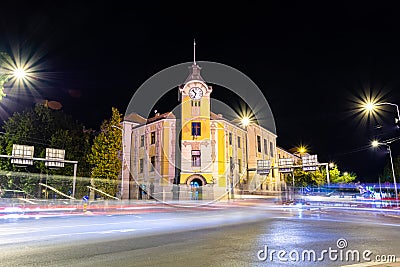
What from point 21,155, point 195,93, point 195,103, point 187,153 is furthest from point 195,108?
point 21,155

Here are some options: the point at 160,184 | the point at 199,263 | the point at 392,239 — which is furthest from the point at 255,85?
the point at 199,263

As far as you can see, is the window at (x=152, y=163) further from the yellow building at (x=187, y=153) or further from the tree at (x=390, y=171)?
the tree at (x=390, y=171)

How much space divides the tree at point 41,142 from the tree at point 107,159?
1859 millimetres

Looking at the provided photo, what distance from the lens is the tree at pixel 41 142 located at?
3262cm

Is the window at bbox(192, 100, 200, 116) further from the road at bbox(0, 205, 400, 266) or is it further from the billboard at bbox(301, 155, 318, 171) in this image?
the road at bbox(0, 205, 400, 266)

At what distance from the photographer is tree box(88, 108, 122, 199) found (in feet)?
120

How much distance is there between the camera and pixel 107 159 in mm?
36625

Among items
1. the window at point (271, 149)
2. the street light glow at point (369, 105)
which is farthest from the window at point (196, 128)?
the window at point (271, 149)

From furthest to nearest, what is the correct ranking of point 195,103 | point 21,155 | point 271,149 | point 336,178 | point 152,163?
point 336,178, point 271,149, point 152,163, point 195,103, point 21,155

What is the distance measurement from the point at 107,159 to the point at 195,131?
12.3 meters

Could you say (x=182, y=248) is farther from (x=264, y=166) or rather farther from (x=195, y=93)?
(x=195, y=93)

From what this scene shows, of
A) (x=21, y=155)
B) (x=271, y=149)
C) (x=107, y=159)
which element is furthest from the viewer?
(x=271, y=149)

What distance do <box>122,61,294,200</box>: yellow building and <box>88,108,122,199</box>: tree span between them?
653 cm

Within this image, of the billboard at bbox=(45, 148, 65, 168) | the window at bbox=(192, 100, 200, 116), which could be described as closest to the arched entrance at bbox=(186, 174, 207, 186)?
the window at bbox=(192, 100, 200, 116)
